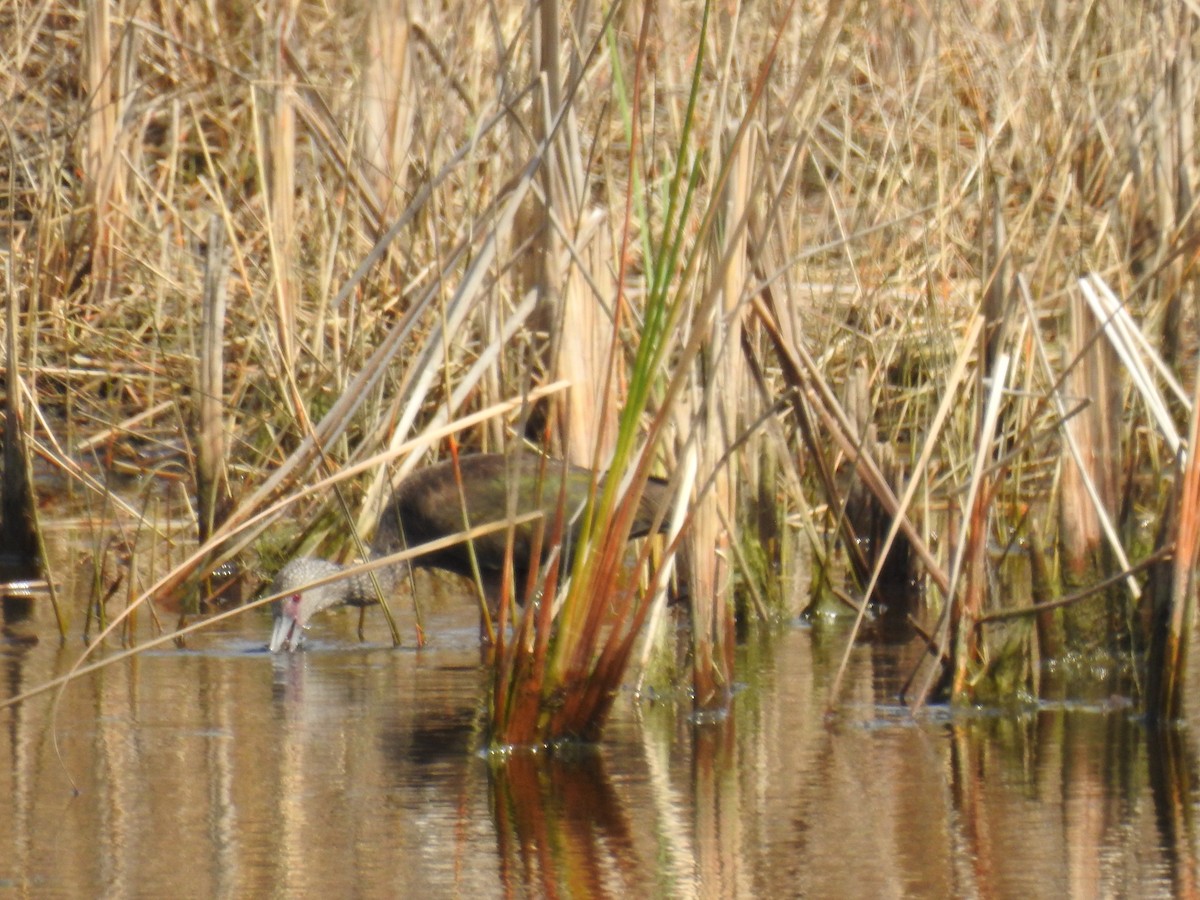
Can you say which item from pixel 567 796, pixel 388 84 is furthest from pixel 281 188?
pixel 567 796

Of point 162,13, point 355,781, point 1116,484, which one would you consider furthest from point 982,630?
point 162,13

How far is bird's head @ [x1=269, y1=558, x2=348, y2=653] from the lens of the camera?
5250 mm

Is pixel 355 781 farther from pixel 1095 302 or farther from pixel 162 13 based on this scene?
pixel 162 13

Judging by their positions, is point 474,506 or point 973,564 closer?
point 973,564

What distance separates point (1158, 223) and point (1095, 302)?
7.82ft

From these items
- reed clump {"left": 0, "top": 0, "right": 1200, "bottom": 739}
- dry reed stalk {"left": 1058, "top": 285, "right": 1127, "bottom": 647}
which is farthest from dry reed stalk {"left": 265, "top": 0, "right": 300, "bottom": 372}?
dry reed stalk {"left": 1058, "top": 285, "right": 1127, "bottom": 647}

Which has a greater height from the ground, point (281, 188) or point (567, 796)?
point (281, 188)

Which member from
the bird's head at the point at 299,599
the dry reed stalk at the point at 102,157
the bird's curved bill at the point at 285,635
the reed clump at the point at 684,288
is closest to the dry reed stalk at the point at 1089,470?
the reed clump at the point at 684,288

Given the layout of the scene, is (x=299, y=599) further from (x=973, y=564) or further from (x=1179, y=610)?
(x=1179, y=610)

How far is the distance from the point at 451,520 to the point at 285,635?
74cm

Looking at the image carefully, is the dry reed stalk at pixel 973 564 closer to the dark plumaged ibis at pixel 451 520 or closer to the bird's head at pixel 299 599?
the dark plumaged ibis at pixel 451 520

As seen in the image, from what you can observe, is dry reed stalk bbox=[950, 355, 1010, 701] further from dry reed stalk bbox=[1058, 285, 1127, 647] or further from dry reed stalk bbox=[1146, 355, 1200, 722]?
dry reed stalk bbox=[1146, 355, 1200, 722]

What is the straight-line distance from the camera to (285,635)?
5.28m

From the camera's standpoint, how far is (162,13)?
9.45 meters
